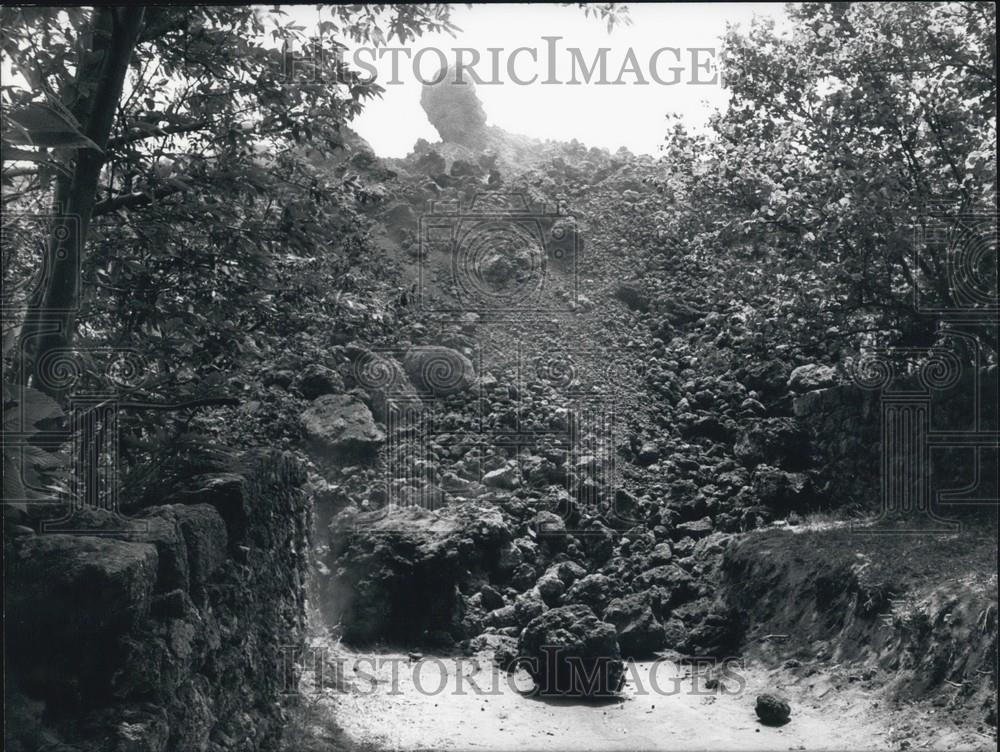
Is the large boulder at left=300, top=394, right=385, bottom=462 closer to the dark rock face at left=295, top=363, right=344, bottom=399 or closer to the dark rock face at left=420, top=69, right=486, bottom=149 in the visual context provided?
the dark rock face at left=295, top=363, right=344, bottom=399

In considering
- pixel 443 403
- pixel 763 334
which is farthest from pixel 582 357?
pixel 763 334

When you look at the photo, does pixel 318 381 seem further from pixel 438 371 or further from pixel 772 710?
pixel 772 710

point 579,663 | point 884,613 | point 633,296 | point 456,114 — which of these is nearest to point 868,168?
point 884,613

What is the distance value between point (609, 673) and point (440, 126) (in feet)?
72.3

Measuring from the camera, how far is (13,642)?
296cm

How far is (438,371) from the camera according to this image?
53.9 ft

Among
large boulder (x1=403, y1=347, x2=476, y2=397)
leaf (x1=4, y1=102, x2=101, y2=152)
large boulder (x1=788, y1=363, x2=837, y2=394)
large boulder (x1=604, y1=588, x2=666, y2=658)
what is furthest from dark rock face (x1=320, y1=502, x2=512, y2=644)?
leaf (x1=4, y1=102, x2=101, y2=152)

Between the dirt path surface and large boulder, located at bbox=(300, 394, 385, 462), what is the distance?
447cm

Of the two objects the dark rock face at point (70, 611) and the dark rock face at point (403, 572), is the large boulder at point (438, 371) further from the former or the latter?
the dark rock face at point (70, 611)

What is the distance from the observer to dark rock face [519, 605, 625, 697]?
857cm

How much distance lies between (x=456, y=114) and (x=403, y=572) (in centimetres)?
1937

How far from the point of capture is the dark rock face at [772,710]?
24.8 ft

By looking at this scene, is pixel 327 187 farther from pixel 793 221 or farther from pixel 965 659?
pixel 965 659

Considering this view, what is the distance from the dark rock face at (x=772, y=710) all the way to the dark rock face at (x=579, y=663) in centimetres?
145
